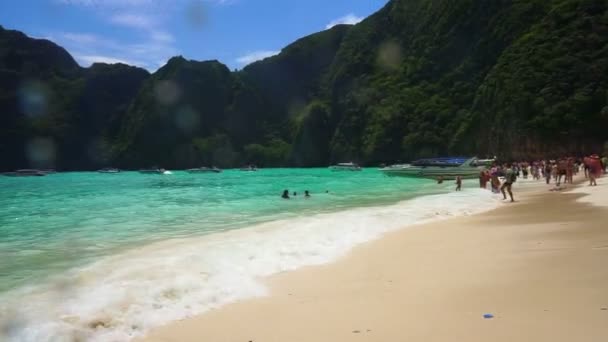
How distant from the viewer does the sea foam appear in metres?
5.68

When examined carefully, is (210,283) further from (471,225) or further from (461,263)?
(471,225)

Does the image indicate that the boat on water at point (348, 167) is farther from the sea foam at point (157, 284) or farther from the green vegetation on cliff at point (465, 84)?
the sea foam at point (157, 284)

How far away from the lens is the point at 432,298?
6.41 meters

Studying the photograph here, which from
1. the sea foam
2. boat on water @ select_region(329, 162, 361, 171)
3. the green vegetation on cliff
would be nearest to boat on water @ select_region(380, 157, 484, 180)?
the green vegetation on cliff

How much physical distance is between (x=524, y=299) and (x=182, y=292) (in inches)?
180

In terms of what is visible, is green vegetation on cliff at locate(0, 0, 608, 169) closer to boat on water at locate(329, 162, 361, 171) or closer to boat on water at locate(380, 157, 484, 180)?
boat on water at locate(329, 162, 361, 171)

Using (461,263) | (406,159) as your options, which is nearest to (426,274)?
(461,263)

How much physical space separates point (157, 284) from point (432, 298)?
13.0 feet

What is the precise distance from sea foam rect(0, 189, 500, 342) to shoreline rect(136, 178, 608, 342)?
0.40 meters

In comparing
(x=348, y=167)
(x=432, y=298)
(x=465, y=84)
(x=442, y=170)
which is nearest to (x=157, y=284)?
(x=432, y=298)

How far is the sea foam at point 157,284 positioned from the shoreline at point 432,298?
15.7 inches

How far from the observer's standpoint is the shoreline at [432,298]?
522cm

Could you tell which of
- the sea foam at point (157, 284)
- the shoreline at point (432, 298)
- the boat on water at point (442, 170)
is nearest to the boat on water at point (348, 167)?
the boat on water at point (442, 170)

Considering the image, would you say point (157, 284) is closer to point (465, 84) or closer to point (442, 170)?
point (442, 170)
